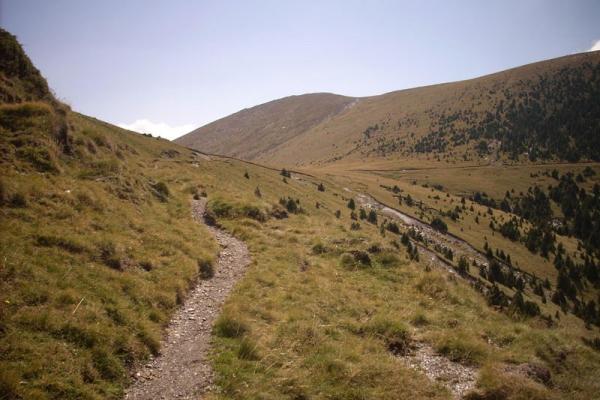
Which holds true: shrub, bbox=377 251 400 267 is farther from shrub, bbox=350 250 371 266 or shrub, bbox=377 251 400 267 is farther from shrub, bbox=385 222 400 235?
shrub, bbox=385 222 400 235

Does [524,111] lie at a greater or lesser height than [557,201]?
greater

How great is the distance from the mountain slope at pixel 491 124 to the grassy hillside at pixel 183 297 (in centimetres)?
12288

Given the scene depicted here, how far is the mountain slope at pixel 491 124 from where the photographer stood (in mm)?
127000

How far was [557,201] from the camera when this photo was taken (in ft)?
298

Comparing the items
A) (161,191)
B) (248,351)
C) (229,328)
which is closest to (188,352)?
(229,328)

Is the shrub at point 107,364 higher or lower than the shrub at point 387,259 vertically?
higher

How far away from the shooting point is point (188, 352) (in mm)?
9500

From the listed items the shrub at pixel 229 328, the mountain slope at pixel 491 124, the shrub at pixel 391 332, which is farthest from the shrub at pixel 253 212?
the mountain slope at pixel 491 124

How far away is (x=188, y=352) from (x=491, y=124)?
16112 centimetres

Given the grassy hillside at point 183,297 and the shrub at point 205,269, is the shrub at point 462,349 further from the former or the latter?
the shrub at point 205,269

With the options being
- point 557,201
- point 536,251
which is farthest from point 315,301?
point 557,201

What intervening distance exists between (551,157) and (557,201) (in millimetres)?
35822

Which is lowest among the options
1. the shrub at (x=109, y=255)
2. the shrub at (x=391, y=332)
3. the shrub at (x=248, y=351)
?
the shrub at (x=391, y=332)

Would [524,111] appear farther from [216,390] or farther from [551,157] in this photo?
[216,390]
